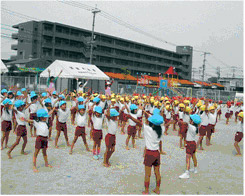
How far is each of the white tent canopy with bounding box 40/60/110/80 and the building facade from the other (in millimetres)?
10112

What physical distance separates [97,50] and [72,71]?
4126 centimetres

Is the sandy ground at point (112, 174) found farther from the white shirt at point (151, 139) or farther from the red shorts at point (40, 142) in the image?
the white shirt at point (151, 139)

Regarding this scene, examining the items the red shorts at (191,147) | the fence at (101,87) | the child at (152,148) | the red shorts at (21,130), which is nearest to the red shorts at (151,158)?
the child at (152,148)

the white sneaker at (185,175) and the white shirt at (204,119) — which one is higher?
the white shirt at (204,119)

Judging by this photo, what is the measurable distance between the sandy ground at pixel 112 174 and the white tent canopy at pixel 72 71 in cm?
1324

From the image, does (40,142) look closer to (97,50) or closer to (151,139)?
(151,139)

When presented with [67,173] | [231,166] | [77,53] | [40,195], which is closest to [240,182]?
[231,166]

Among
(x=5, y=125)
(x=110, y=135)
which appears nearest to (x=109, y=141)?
(x=110, y=135)

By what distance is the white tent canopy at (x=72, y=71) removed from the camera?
67.3 feet

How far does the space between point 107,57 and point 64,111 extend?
187 feet

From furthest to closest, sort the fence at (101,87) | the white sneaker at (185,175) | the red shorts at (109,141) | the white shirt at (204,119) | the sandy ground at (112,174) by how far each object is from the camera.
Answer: the fence at (101,87) → the white shirt at (204,119) → the red shorts at (109,141) → the white sneaker at (185,175) → the sandy ground at (112,174)

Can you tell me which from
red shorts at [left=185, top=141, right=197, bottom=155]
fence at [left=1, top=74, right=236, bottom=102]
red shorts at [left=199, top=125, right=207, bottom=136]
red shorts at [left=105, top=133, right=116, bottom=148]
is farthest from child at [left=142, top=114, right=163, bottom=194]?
fence at [left=1, top=74, right=236, bottom=102]

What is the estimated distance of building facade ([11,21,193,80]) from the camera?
5053 cm

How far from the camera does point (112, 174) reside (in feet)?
18.7
